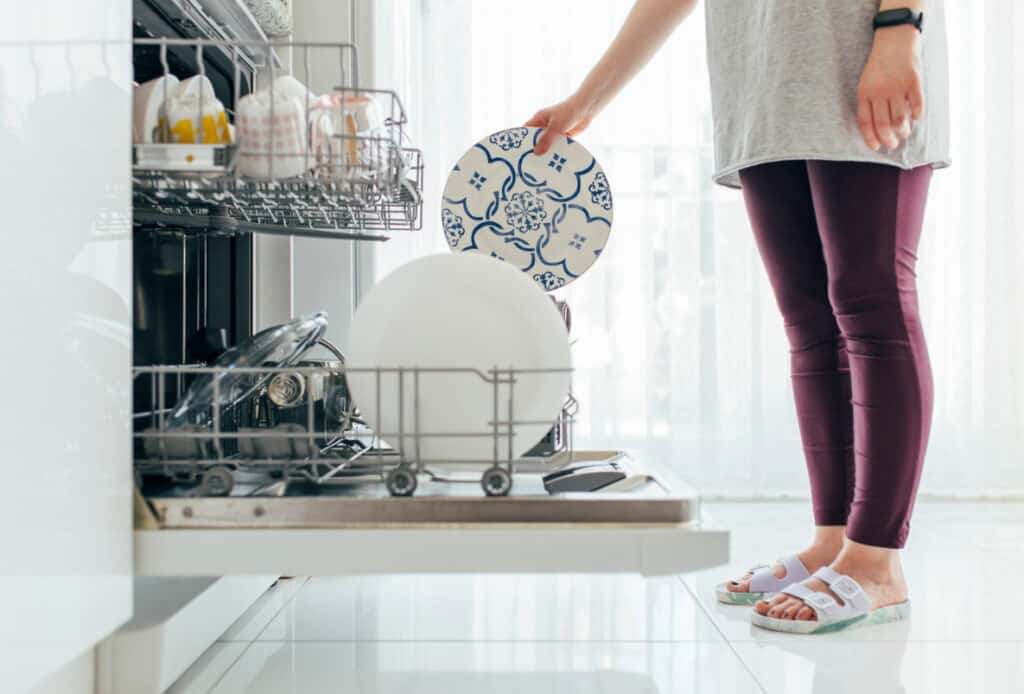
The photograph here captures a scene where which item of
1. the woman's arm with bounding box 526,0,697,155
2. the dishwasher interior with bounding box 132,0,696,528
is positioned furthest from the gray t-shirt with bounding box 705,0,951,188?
the dishwasher interior with bounding box 132,0,696,528

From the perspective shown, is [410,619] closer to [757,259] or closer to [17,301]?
[17,301]

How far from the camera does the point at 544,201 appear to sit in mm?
1416

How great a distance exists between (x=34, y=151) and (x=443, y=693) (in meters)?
0.66

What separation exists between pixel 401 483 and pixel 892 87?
785 millimetres

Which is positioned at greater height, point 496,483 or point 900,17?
point 900,17

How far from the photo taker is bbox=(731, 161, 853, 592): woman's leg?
138 centimetres

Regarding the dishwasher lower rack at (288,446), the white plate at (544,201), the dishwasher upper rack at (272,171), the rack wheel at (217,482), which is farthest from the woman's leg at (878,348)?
the rack wheel at (217,482)

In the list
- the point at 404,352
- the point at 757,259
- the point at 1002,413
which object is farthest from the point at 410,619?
the point at 1002,413

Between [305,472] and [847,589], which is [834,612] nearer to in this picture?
[847,589]

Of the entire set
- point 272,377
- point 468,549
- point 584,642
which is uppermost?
point 272,377

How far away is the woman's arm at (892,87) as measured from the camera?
116cm

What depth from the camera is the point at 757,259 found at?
8.30 ft

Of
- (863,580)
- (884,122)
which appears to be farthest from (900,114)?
(863,580)

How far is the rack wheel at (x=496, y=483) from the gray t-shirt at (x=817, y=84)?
0.69 metres
